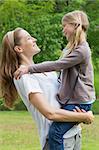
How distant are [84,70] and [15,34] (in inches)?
14.1

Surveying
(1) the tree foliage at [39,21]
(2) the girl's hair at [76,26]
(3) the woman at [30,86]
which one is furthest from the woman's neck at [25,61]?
(1) the tree foliage at [39,21]

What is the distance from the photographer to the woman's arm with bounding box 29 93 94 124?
6.83ft

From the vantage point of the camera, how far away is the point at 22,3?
1847cm

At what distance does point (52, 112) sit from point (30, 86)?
0.48 ft

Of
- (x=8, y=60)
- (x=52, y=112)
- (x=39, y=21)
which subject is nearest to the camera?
(x=52, y=112)

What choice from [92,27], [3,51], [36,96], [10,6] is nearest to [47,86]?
[36,96]

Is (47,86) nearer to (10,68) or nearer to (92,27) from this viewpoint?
(10,68)

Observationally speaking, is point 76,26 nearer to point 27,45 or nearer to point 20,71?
point 27,45

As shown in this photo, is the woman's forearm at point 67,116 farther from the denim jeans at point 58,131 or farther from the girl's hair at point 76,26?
the girl's hair at point 76,26

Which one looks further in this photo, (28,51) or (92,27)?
(92,27)

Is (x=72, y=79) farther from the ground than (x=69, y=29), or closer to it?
closer to it

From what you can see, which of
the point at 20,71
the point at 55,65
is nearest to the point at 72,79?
the point at 55,65

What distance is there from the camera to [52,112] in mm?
2090

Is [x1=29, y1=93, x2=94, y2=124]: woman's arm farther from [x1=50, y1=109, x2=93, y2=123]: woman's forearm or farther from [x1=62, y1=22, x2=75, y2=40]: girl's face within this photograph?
[x1=62, y1=22, x2=75, y2=40]: girl's face
